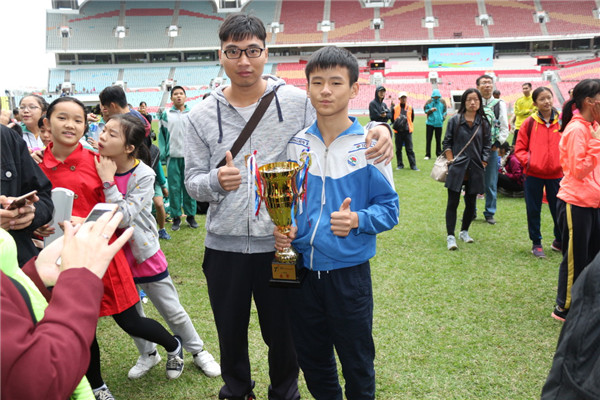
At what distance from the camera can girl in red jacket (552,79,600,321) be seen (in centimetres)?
331

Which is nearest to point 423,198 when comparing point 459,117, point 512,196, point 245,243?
point 512,196

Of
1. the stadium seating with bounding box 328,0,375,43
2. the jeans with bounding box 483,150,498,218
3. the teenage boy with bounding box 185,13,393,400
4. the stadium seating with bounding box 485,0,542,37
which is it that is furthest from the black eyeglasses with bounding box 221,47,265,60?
the stadium seating with bounding box 485,0,542,37

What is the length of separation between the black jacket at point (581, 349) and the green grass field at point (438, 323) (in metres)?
1.91

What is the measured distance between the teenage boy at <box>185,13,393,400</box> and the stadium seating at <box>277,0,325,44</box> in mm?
41021

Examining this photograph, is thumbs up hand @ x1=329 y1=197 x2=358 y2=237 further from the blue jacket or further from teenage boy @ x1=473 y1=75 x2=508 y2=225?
the blue jacket

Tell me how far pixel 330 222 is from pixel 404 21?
44615 millimetres

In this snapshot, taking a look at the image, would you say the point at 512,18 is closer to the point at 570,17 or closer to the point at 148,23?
the point at 570,17

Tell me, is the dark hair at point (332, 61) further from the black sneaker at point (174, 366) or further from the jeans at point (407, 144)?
the jeans at point (407, 144)

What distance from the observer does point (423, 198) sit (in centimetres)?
800

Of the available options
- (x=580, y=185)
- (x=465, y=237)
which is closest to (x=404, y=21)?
(x=465, y=237)

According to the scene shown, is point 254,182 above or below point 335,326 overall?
above

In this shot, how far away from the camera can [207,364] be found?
3.06 m

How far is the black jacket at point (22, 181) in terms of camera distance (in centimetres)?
211

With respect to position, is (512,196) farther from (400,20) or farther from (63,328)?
(400,20)
